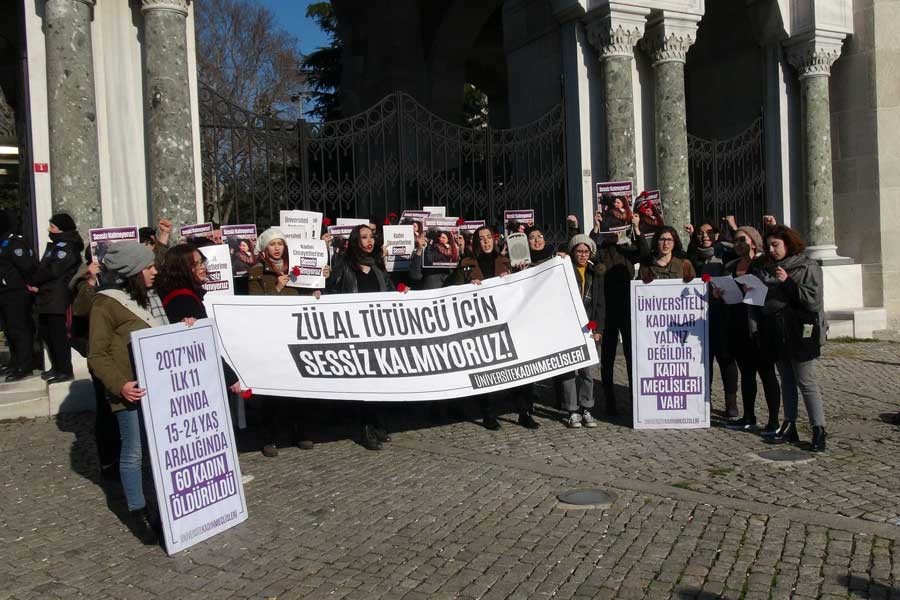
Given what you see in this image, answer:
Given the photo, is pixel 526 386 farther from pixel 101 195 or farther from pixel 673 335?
pixel 101 195

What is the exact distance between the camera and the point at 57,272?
806 centimetres

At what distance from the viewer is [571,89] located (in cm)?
1297

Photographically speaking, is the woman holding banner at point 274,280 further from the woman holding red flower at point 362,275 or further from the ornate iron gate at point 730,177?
the ornate iron gate at point 730,177

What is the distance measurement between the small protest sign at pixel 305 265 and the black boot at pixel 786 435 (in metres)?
3.92

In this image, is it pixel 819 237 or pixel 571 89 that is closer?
pixel 571 89

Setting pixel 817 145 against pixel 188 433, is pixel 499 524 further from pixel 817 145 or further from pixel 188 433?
pixel 817 145

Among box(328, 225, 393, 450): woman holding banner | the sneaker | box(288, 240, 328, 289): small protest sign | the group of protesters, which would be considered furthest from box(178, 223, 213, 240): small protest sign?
the sneaker

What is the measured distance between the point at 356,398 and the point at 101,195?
187 inches

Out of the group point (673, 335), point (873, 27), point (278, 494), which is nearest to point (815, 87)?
point (873, 27)

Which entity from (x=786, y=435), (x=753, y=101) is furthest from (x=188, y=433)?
(x=753, y=101)

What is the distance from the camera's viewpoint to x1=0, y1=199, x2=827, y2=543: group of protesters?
15.9ft

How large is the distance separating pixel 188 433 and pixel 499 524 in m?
1.89

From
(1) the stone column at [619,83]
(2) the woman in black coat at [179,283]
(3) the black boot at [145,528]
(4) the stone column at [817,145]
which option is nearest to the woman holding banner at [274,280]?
(2) the woman in black coat at [179,283]

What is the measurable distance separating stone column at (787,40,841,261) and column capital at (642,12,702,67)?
2.81 metres
